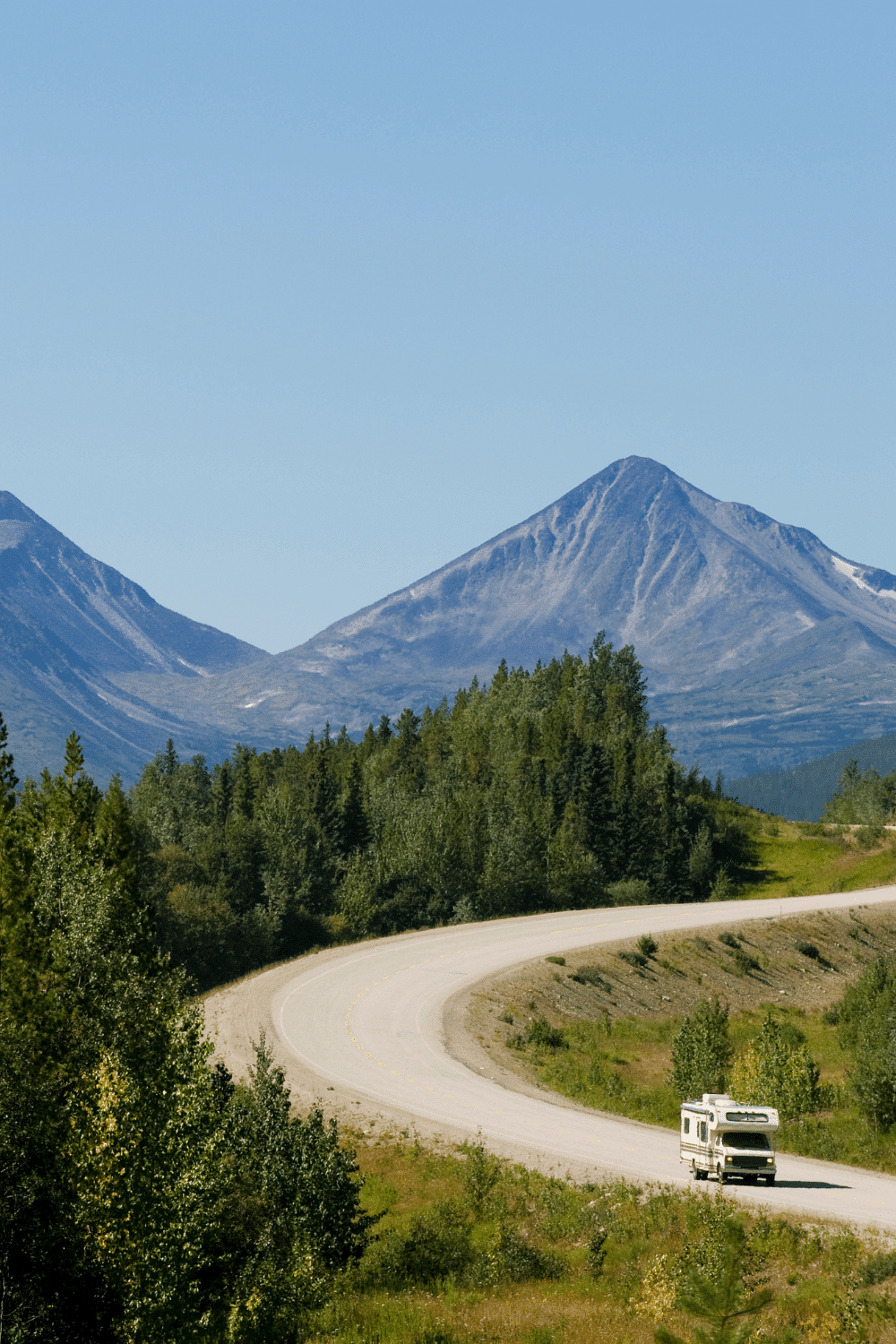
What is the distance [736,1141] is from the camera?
1463 inches

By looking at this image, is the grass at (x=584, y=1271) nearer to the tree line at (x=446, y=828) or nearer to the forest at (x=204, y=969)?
the forest at (x=204, y=969)

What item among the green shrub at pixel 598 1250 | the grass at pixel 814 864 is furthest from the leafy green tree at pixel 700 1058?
the grass at pixel 814 864

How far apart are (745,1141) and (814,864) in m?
103

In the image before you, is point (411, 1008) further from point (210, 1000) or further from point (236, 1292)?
point (236, 1292)

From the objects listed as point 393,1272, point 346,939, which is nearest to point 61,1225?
point 393,1272

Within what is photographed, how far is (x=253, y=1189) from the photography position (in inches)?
1417

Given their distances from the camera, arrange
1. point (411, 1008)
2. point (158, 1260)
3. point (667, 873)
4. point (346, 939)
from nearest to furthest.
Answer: point (158, 1260) → point (411, 1008) → point (346, 939) → point (667, 873)

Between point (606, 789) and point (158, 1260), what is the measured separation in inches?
4067

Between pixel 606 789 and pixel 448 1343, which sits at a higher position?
pixel 606 789

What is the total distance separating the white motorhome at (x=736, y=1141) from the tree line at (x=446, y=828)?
45.9m

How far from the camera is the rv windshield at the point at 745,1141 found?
1462 inches

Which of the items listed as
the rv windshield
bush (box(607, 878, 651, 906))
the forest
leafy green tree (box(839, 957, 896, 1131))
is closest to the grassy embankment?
leafy green tree (box(839, 957, 896, 1131))

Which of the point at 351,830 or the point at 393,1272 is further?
the point at 351,830

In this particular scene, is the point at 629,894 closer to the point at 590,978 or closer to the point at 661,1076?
the point at 590,978
